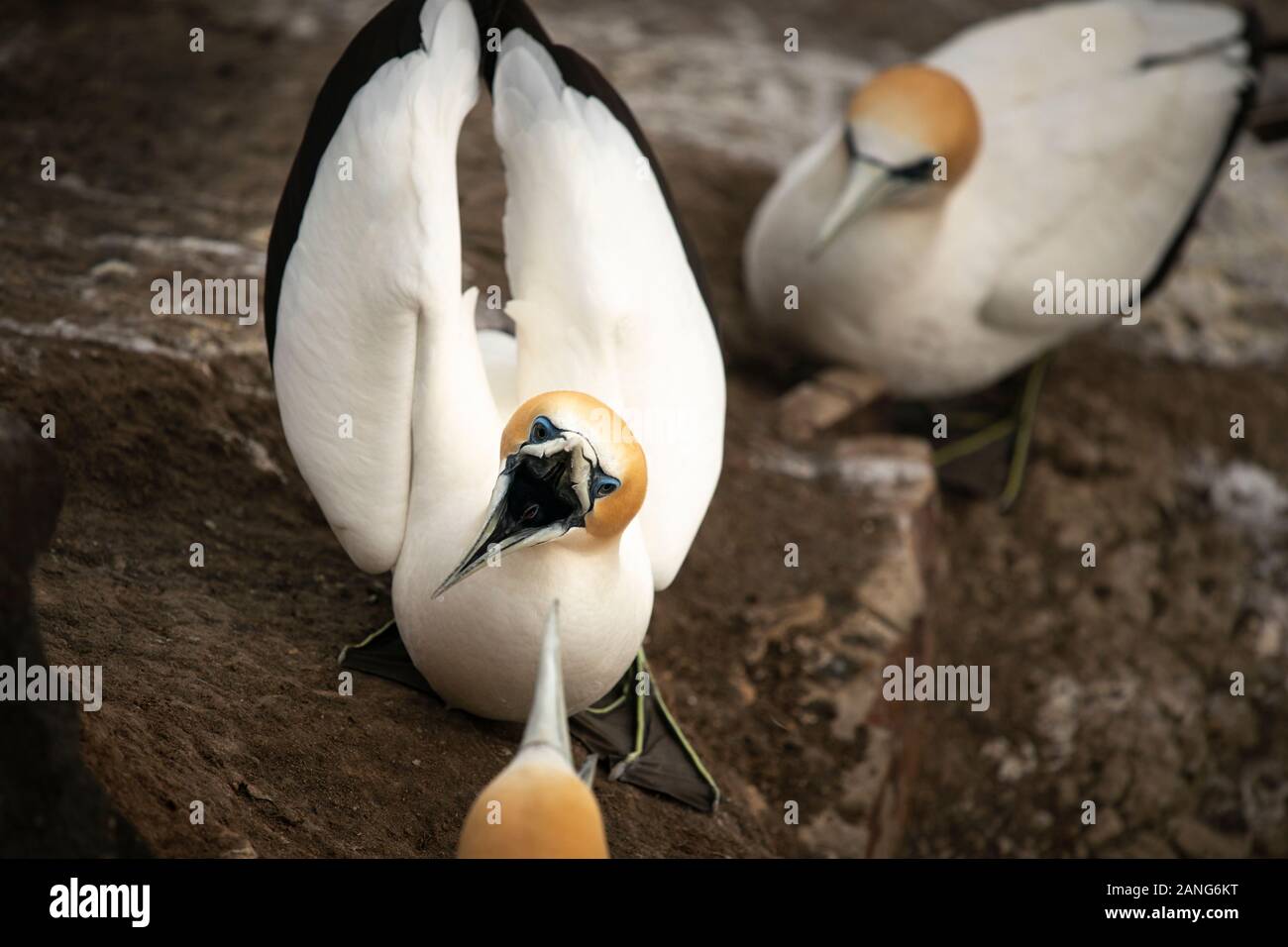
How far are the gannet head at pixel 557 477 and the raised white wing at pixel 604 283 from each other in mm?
562

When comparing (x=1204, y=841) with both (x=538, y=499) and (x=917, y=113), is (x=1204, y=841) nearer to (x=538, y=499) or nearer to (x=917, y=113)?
(x=917, y=113)

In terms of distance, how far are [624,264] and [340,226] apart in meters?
0.71

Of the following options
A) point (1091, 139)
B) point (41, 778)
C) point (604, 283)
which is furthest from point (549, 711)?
point (1091, 139)

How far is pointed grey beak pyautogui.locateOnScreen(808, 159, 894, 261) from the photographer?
5.40 meters

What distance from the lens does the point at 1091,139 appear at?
5926mm

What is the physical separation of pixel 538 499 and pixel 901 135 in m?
3.12

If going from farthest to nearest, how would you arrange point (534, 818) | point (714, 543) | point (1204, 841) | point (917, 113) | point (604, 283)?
point (917, 113) → point (1204, 841) → point (714, 543) → point (604, 283) → point (534, 818)

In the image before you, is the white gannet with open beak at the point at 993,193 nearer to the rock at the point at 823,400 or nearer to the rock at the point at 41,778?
the rock at the point at 823,400

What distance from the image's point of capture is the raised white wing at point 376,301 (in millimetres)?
3234

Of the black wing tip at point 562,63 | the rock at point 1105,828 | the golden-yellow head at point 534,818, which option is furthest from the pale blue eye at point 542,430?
the rock at point 1105,828

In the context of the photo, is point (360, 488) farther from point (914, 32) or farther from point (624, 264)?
point (914, 32)

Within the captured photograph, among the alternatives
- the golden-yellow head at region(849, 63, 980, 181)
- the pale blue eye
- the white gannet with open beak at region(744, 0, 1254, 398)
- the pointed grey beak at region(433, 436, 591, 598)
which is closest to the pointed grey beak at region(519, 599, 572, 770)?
the pointed grey beak at region(433, 436, 591, 598)

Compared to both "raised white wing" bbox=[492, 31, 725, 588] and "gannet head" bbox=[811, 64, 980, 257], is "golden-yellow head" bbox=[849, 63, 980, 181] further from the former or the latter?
"raised white wing" bbox=[492, 31, 725, 588]
